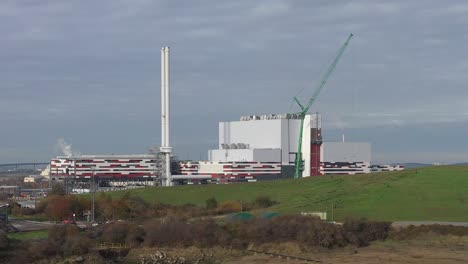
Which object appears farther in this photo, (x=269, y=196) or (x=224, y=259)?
(x=269, y=196)

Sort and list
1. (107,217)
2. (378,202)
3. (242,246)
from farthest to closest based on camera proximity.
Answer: (107,217) < (378,202) < (242,246)

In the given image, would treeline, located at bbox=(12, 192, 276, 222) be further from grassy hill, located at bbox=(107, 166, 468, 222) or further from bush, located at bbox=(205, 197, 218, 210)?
grassy hill, located at bbox=(107, 166, 468, 222)

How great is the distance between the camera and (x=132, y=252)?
54.8 meters

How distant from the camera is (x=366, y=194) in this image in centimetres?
8094

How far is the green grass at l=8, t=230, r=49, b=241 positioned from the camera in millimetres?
59109

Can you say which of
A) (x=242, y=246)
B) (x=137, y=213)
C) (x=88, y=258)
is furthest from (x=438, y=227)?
(x=137, y=213)

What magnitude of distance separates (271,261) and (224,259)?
397 cm

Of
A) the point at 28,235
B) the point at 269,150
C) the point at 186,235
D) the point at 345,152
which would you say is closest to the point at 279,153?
the point at 269,150

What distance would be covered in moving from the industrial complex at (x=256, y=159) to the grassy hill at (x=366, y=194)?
54685 millimetres

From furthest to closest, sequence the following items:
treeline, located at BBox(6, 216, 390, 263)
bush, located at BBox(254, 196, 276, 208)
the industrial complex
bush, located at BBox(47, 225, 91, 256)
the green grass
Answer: the industrial complex → bush, located at BBox(254, 196, 276, 208) → the green grass → treeline, located at BBox(6, 216, 390, 263) → bush, located at BBox(47, 225, 91, 256)

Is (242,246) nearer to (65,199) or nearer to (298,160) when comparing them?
(65,199)

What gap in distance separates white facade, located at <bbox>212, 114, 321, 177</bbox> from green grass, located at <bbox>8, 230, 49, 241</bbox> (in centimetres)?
10238

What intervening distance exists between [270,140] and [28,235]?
109081 millimetres

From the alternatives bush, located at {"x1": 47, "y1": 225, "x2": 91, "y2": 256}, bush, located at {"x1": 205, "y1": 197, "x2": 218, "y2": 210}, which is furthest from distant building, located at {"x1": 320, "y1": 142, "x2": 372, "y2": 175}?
bush, located at {"x1": 47, "y1": 225, "x2": 91, "y2": 256}
